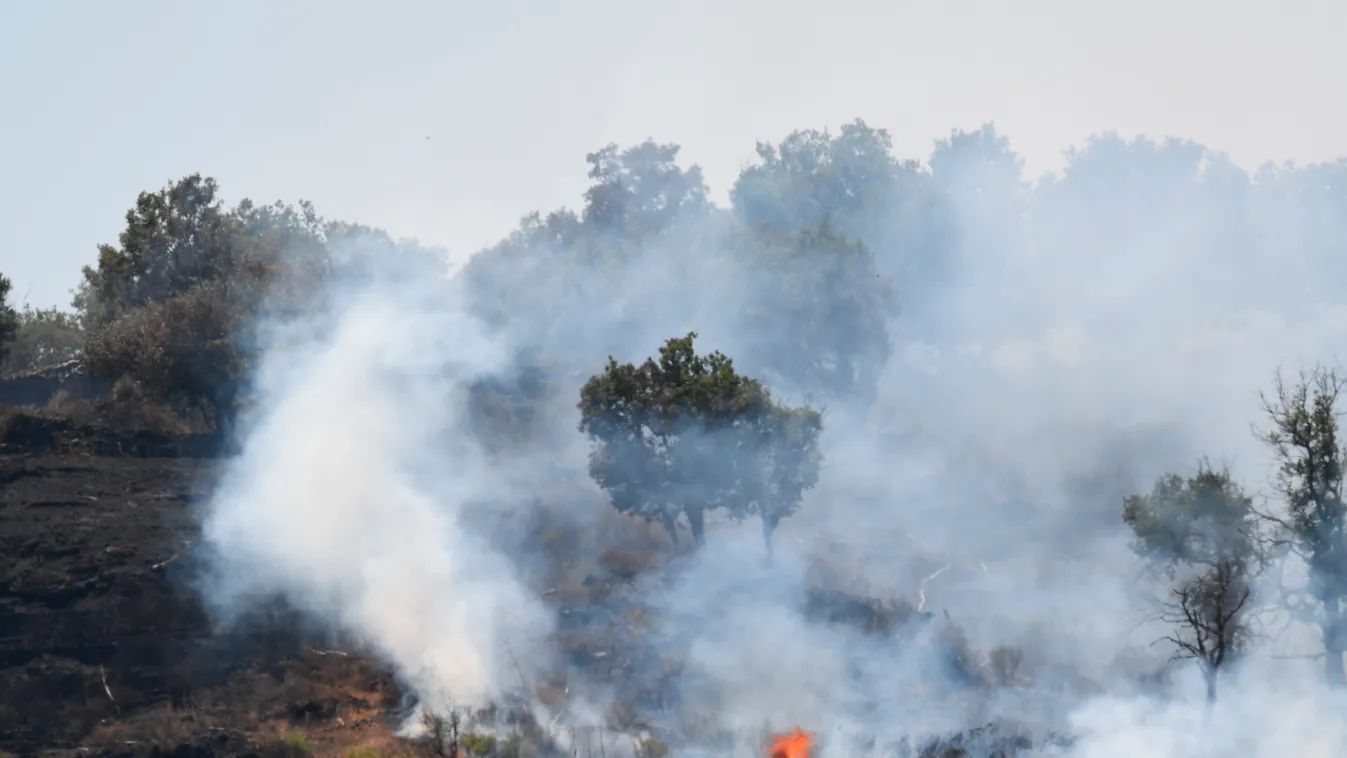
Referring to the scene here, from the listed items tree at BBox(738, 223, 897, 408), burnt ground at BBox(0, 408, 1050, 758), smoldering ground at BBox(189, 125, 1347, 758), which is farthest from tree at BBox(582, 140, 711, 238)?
burnt ground at BBox(0, 408, 1050, 758)

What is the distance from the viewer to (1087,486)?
5047 centimetres

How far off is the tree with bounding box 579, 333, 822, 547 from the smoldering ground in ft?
6.76

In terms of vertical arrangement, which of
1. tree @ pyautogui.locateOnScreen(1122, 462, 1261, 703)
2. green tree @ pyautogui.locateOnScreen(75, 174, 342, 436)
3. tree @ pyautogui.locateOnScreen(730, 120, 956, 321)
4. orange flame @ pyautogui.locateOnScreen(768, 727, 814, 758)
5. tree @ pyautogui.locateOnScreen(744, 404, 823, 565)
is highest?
tree @ pyautogui.locateOnScreen(730, 120, 956, 321)

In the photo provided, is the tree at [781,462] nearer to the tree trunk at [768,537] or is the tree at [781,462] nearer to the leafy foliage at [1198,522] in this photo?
the tree trunk at [768,537]

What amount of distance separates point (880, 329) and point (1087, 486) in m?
10.6

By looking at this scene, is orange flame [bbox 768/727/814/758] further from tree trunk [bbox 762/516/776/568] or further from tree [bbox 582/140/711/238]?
tree [bbox 582/140/711/238]

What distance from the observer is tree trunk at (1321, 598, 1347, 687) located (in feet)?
101

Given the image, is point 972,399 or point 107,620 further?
point 972,399

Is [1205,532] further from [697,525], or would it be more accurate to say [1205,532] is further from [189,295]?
[189,295]

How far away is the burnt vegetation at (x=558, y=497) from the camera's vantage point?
92.4ft

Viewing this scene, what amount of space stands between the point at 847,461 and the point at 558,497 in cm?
1430

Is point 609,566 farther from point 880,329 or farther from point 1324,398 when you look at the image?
point 880,329

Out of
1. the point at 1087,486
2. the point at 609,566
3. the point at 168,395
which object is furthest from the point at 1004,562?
the point at 168,395

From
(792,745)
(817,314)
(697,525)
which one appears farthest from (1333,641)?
(817,314)
